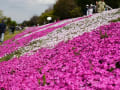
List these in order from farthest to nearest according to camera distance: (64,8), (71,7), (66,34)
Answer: (64,8), (71,7), (66,34)

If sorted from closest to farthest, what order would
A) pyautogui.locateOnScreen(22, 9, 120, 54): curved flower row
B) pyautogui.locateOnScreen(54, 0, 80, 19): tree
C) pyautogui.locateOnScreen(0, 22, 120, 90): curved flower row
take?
pyautogui.locateOnScreen(0, 22, 120, 90): curved flower row → pyautogui.locateOnScreen(22, 9, 120, 54): curved flower row → pyautogui.locateOnScreen(54, 0, 80, 19): tree

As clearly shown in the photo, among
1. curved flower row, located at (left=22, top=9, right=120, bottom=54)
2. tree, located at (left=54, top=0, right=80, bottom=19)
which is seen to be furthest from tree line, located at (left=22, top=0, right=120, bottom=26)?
curved flower row, located at (left=22, top=9, right=120, bottom=54)

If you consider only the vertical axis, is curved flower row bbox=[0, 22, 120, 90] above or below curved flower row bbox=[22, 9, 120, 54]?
below

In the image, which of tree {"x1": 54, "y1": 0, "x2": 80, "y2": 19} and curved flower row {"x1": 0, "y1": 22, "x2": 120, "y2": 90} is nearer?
curved flower row {"x1": 0, "y1": 22, "x2": 120, "y2": 90}

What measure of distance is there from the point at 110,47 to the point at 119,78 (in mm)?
2843

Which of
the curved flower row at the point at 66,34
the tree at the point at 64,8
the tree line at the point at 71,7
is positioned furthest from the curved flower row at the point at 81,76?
the tree at the point at 64,8

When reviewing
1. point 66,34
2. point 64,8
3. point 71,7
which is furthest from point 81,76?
point 64,8

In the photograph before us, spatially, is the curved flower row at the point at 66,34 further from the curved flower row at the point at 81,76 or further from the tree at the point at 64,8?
the tree at the point at 64,8

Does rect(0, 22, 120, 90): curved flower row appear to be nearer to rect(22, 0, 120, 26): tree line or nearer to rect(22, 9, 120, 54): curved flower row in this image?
rect(22, 9, 120, 54): curved flower row

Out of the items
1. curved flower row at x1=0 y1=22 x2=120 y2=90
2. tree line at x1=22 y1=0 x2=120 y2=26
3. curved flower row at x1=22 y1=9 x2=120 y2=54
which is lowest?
curved flower row at x1=0 y1=22 x2=120 y2=90

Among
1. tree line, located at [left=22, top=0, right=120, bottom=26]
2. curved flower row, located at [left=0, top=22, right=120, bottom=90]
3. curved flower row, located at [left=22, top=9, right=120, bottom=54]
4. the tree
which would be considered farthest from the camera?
the tree

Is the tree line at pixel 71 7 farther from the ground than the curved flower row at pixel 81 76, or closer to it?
farther from the ground

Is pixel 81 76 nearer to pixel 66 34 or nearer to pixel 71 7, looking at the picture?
pixel 66 34

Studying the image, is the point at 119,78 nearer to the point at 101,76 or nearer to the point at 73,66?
the point at 101,76
